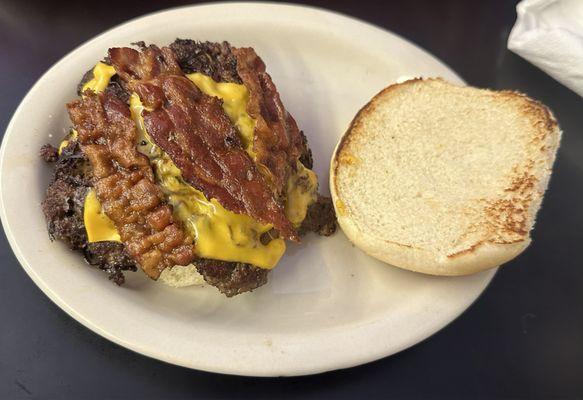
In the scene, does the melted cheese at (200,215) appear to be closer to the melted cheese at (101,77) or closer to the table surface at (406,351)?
the melted cheese at (101,77)

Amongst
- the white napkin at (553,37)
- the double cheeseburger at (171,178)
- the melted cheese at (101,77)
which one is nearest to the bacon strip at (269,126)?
the double cheeseburger at (171,178)

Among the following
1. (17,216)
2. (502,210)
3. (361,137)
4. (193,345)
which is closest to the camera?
(193,345)

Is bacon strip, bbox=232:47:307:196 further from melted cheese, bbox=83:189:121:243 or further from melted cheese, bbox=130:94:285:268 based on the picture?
melted cheese, bbox=83:189:121:243

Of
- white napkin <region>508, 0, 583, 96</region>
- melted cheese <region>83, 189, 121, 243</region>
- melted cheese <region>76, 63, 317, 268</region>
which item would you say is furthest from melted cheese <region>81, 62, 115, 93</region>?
white napkin <region>508, 0, 583, 96</region>

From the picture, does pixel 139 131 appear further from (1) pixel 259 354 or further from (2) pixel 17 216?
(1) pixel 259 354

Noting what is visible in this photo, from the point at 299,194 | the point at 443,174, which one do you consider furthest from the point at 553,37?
the point at 299,194

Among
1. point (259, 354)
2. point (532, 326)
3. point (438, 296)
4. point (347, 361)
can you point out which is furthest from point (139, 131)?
point (532, 326)

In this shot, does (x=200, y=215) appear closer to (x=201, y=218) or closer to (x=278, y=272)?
(x=201, y=218)
